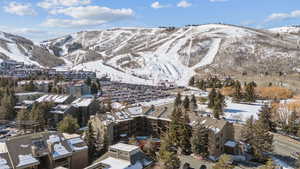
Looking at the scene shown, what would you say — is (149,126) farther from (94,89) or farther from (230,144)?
(94,89)

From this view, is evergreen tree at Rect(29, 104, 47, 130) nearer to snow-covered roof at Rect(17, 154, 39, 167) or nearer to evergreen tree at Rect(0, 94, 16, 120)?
evergreen tree at Rect(0, 94, 16, 120)

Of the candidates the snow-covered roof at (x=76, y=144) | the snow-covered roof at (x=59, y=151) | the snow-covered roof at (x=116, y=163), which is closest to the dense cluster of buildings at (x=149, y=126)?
the snow-covered roof at (x=76, y=144)

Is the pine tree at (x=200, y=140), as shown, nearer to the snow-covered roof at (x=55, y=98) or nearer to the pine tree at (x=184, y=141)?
the pine tree at (x=184, y=141)

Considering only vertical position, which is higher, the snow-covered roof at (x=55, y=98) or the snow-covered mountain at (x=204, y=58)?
the snow-covered mountain at (x=204, y=58)

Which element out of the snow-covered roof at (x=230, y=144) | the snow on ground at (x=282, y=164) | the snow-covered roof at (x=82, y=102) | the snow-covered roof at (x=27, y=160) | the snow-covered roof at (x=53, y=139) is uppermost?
the snow-covered roof at (x=82, y=102)

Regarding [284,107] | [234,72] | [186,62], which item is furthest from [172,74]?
[284,107]

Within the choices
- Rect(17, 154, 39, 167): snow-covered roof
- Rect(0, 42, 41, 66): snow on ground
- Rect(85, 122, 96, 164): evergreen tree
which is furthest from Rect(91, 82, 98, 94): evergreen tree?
Rect(0, 42, 41, 66): snow on ground

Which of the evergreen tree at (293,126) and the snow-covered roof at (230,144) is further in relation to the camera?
the evergreen tree at (293,126)
